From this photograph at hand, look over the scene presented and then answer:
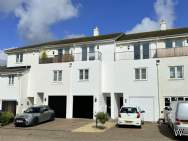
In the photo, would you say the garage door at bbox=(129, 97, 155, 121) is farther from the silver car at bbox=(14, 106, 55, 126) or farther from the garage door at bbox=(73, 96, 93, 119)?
the silver car at bbox=(14, 106, 55, 126)

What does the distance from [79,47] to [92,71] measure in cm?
503

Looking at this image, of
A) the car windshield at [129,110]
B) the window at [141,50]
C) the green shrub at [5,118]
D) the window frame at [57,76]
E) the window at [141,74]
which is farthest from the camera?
the window frame at [57,76]

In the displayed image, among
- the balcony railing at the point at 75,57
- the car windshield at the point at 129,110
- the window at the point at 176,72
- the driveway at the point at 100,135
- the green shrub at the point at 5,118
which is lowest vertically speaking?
the driveway at the point at 100,135

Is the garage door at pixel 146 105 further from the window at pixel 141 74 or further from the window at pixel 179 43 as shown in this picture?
the window at pixel 179 43

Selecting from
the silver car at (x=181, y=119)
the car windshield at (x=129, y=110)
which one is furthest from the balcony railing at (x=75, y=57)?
the silver car at (x=181, y=119)

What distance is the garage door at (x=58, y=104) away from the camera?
99.0 feet

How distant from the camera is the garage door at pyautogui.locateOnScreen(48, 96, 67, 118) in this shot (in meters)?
30.2

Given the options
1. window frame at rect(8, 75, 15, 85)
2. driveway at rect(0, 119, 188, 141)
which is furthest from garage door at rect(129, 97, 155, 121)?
window frame at rect(8, 75, 15, 85)

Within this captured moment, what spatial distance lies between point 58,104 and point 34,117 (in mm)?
6391

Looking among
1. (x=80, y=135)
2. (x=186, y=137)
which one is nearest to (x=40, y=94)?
(x=80, y=135)

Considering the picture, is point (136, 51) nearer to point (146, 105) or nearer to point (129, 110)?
point (146, 105)

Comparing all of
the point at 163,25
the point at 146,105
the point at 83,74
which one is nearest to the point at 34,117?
the point at 83,74

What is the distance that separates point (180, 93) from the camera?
24.5 m

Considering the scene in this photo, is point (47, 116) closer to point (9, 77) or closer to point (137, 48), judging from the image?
point (9, 77)
